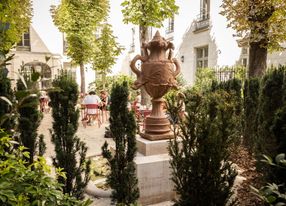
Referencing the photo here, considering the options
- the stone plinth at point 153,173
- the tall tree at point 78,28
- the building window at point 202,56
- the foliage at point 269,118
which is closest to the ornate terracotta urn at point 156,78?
the stone plinth at point 153,173

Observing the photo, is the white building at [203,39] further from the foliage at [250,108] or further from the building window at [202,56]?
the foliage at [250,108]

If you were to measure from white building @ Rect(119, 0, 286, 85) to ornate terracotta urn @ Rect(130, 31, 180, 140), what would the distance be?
8.32m

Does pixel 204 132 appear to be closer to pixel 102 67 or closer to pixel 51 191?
pixel 51 191

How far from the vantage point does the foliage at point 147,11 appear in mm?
8830

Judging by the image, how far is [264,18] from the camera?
7336 millimetres

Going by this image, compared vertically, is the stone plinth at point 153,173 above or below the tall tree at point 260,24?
below

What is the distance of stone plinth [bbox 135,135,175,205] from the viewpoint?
324cm

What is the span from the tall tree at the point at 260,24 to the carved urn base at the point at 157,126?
5.08 metres

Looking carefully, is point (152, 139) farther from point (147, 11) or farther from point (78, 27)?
point (78, 27)

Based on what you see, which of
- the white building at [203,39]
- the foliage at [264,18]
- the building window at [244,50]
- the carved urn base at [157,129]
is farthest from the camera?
the white building at [203,39]

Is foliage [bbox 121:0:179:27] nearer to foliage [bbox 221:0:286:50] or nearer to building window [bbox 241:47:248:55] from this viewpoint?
foliage [bbox 221:0:286:50]

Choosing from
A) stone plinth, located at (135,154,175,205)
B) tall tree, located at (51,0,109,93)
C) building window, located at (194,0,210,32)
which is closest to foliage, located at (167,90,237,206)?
stone plinth, located at (135,154,175,205)

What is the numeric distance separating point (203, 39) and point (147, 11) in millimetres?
5377

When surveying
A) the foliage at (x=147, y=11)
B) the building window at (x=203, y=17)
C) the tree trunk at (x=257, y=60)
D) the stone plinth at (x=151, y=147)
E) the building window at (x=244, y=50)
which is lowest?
the stone plinth at (x=151, y=147)
